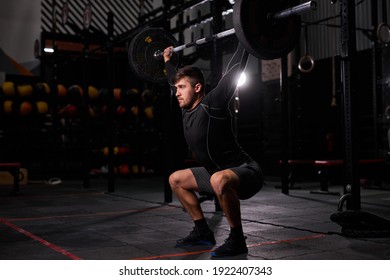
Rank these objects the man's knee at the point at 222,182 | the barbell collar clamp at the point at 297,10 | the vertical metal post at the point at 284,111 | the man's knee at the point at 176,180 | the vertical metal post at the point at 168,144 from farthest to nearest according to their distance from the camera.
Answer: the vertical metal post at the point at 284,111 < the vertical metal post at the point at 168,144 < the man's knee at the point at 176,180 < the barbell collar clamp at the point at 297,10 < the man's knee at the point at 222,182

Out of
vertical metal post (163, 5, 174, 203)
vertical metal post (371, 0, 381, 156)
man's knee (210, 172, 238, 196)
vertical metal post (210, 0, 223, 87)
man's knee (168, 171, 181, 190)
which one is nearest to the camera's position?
man's knee (210, 172, 238, 196)

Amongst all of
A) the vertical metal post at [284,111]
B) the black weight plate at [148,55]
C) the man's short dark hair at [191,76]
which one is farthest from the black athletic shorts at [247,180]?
the vertical metal post at [284,111]

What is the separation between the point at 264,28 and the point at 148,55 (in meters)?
1.52

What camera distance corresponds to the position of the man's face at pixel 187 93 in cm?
283

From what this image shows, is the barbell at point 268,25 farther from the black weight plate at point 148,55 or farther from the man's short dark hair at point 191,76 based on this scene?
the black weight plate at point 148,55

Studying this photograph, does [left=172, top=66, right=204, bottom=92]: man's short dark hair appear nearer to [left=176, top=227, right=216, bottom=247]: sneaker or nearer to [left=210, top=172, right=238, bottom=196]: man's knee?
[left=210, top=172, right=238, bottom=196]: man's knee

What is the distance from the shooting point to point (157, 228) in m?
3.77

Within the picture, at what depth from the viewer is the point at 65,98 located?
10023mm

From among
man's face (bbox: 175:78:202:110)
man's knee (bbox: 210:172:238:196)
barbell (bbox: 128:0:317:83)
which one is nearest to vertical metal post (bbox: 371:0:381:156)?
barbell (bbox: 128:0:317:83)

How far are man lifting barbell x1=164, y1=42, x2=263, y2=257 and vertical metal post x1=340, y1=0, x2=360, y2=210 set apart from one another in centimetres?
86

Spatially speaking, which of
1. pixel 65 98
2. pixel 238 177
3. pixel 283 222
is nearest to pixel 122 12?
pixel 65 98

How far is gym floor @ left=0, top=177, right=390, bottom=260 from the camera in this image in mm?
2816

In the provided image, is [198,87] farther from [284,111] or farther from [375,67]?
[375,67]

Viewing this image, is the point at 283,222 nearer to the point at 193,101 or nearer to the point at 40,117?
the point at 193,101
